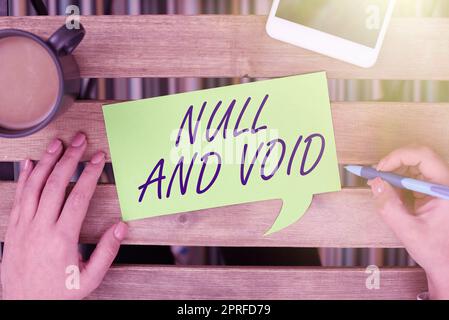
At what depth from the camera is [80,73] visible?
0.64 metres

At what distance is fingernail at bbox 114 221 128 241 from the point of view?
66cm

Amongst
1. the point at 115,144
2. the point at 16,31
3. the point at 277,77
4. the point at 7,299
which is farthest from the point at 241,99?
the point at 7,299

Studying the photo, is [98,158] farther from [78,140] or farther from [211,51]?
[211,51]

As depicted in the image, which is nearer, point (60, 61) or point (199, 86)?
point (60, 61)

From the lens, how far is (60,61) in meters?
0.55

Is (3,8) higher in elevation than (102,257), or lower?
higher

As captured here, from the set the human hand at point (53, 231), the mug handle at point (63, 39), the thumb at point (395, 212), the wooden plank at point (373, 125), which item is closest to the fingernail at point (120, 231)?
the human hand at point (53, 231)

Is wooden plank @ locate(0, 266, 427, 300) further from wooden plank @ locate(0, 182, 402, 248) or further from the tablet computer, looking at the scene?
the tablet computer

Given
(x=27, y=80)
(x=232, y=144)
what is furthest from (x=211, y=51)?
(x=27, y=80)

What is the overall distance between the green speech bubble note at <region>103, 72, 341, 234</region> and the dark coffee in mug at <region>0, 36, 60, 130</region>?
9cm

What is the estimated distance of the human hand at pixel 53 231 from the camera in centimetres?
65

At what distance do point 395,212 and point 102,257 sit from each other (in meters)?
0.40

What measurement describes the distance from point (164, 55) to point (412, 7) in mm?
356
